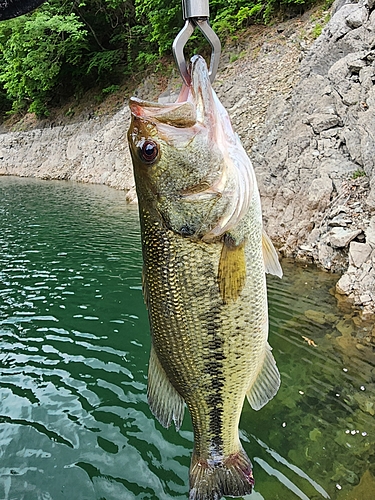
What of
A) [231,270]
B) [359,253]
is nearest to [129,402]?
[231,270]

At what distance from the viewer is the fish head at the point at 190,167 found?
2309mm

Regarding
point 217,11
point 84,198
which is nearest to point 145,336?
point 84,198

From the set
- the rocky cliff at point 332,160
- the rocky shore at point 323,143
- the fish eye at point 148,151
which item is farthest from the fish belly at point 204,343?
the rocky cliff at point 332,160

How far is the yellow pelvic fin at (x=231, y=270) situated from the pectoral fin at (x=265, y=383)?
54 cm

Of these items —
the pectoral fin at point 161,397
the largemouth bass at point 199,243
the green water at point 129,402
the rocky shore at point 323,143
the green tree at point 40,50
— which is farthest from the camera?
the green tree at point 40,50

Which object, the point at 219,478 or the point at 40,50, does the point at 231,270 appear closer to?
the point at 219,478

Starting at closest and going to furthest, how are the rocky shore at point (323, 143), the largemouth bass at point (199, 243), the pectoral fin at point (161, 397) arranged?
the largemouth bass at point (199, 243)
the pectoral fin at point (161, 397)
the rocky shore at point (323, 143)

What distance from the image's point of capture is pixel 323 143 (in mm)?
12469

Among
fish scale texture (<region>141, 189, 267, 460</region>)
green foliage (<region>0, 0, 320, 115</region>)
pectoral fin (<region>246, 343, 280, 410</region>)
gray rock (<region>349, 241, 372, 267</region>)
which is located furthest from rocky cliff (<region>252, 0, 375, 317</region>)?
green foliage (<region>0, 0, 320, 115</region>)

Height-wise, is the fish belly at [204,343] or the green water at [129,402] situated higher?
the fish belly at [204,343]

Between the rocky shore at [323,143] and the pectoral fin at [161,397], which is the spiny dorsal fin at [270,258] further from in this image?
the rocky shore at [323,143]

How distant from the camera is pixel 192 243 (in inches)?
93.8

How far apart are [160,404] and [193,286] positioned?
2.54 ft

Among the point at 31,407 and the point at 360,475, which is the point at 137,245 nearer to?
the point at 31,407
